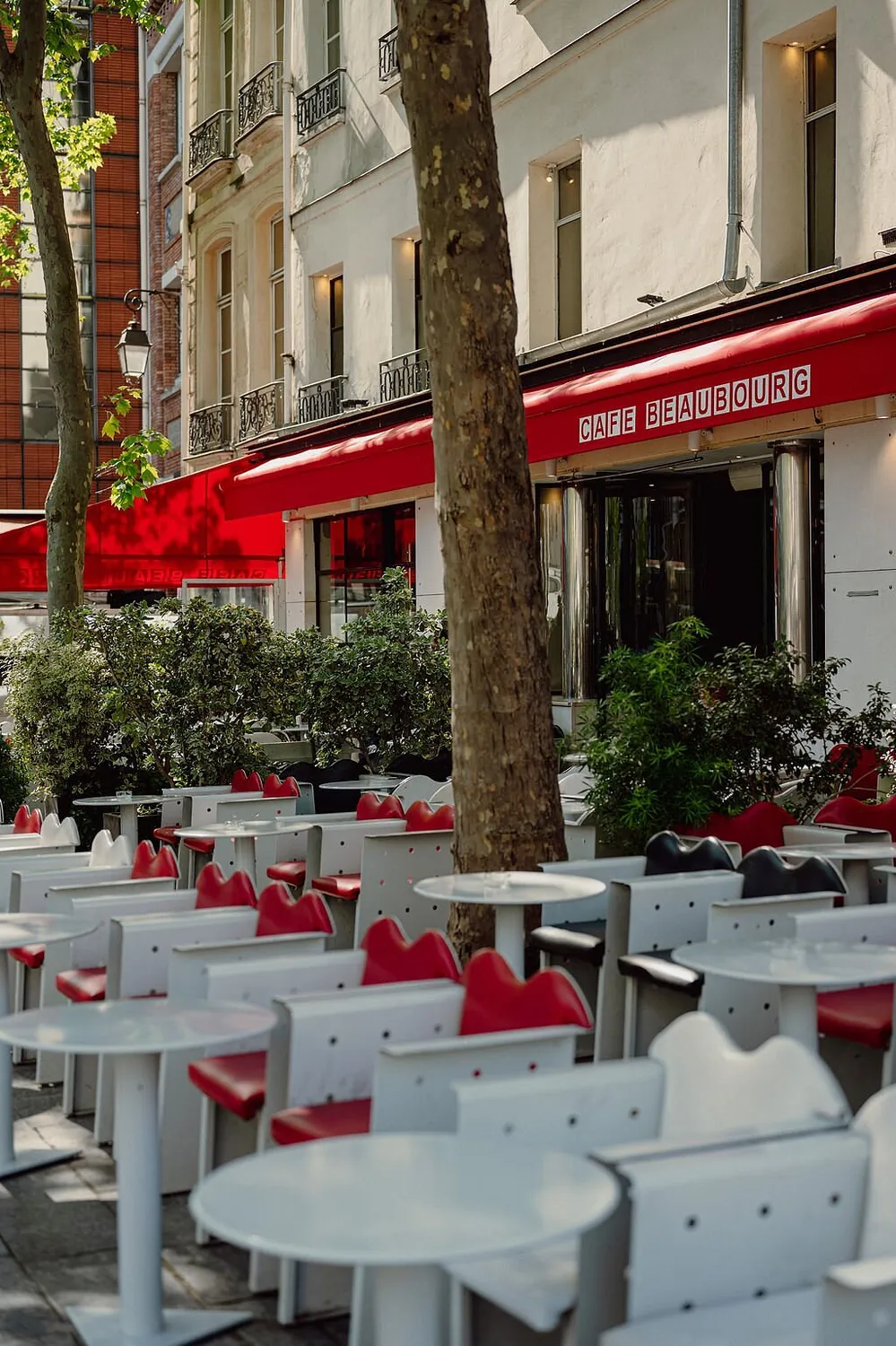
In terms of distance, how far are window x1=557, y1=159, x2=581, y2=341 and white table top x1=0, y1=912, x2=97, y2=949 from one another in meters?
10.0

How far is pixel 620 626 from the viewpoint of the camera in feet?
49.7

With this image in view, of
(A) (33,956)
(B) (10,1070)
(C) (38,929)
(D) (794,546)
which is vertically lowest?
(B) (10,1070)

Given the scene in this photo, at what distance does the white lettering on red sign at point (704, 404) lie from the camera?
10141mm

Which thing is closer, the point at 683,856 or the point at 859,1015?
the point at 859,1015

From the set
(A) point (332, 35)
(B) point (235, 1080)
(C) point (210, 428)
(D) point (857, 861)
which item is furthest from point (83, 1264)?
(C) point (210, 428)

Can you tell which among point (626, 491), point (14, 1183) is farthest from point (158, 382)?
point (14, 1183)

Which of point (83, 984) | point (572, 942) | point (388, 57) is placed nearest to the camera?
point (83, 984)

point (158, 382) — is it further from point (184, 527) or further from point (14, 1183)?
point (14, 1183)

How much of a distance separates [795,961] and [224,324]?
2118 centimetres

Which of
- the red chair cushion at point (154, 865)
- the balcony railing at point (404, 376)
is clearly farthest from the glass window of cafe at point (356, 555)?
the red chair cushion at point (154, 865)

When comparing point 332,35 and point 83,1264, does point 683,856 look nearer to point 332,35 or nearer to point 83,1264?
point 83,1264

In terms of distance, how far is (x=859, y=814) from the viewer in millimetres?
8344

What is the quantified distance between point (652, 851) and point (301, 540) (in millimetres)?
14067

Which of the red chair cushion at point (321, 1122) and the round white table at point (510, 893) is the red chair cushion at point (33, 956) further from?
the red chair cushion at point (321, 1122)
